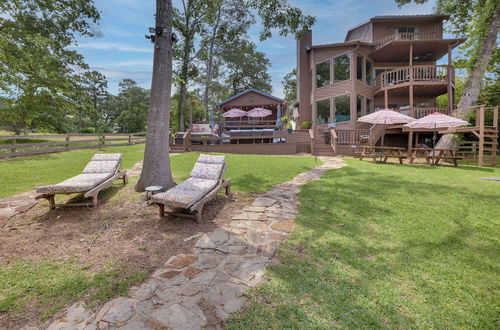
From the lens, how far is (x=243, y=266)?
2.77 meters

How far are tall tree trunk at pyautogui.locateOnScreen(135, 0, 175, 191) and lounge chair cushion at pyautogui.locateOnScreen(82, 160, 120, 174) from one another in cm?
103

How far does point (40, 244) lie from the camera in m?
3.38

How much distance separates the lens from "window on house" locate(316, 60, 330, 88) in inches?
725

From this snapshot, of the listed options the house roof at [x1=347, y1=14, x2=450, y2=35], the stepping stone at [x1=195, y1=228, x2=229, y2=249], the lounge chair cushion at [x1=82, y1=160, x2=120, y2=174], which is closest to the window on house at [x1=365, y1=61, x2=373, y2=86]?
the house roof at [x1=347, y1=14, x2=450, y2=35]

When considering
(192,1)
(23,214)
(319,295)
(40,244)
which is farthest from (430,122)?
(192,1)

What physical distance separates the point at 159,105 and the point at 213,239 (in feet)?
12.4

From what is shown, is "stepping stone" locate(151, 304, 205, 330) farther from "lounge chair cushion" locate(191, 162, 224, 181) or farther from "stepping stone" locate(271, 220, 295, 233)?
"lounge chair cushion" locate(191, 162, 224, 181)

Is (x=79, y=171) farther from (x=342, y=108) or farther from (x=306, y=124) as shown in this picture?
(x=342, y=108)

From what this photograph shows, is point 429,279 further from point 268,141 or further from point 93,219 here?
point 268,141

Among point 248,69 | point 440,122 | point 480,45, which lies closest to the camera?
point 440,122

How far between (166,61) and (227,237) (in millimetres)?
4558

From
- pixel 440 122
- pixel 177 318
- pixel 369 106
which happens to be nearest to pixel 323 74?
pixel 369 106

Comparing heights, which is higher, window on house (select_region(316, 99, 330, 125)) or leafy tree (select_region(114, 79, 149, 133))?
leafy tree (select_region(114, 79, 149, 133))

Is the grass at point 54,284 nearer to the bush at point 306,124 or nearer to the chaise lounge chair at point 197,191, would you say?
the chaise lounge chair at point 197,191
